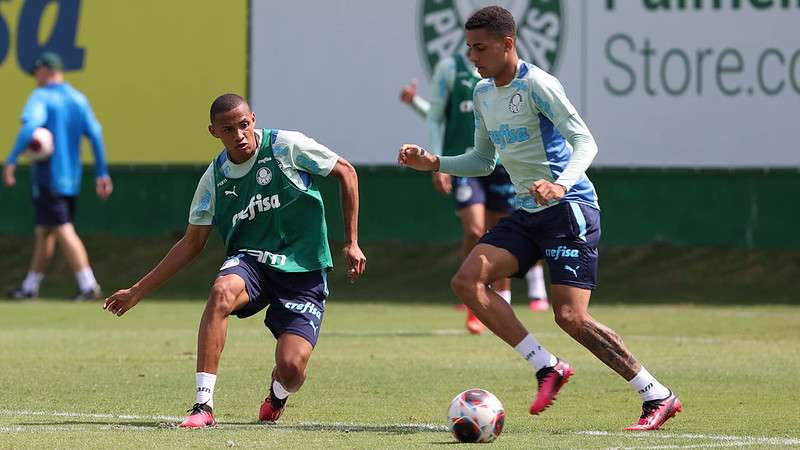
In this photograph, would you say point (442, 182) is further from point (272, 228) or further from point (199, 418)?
point (199, 418)

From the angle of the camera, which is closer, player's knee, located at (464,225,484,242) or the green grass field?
the green grass field

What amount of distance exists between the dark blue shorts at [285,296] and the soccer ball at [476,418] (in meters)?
1.41

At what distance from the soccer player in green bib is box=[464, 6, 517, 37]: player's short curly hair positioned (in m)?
1.05

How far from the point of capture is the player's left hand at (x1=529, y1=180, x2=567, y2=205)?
27.6ft

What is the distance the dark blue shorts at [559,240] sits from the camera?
9031 mm

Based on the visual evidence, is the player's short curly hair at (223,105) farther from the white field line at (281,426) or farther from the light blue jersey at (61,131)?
the light blue jersey at (61,131)

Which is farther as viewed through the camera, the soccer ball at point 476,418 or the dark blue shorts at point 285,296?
the dark blue shorts at point 285,296

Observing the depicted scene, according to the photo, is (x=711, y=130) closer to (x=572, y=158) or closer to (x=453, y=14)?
(x=453, y=14)

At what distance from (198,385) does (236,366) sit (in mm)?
3540

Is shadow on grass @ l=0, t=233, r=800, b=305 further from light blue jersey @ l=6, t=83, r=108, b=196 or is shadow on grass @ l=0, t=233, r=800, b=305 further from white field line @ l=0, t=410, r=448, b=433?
white field line @ l=0, t=410, r=448, b=433

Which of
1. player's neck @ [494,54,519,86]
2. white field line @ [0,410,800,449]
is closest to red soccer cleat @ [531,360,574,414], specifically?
white field line @ [0,410,800,449]

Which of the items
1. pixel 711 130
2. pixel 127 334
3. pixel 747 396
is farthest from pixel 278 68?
pixel 747 396

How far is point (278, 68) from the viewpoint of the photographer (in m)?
21.5

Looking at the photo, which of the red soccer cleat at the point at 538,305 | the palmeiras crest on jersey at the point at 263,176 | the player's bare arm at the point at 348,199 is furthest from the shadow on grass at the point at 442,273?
the palmeiras crest on jersey at the point at 263,176
